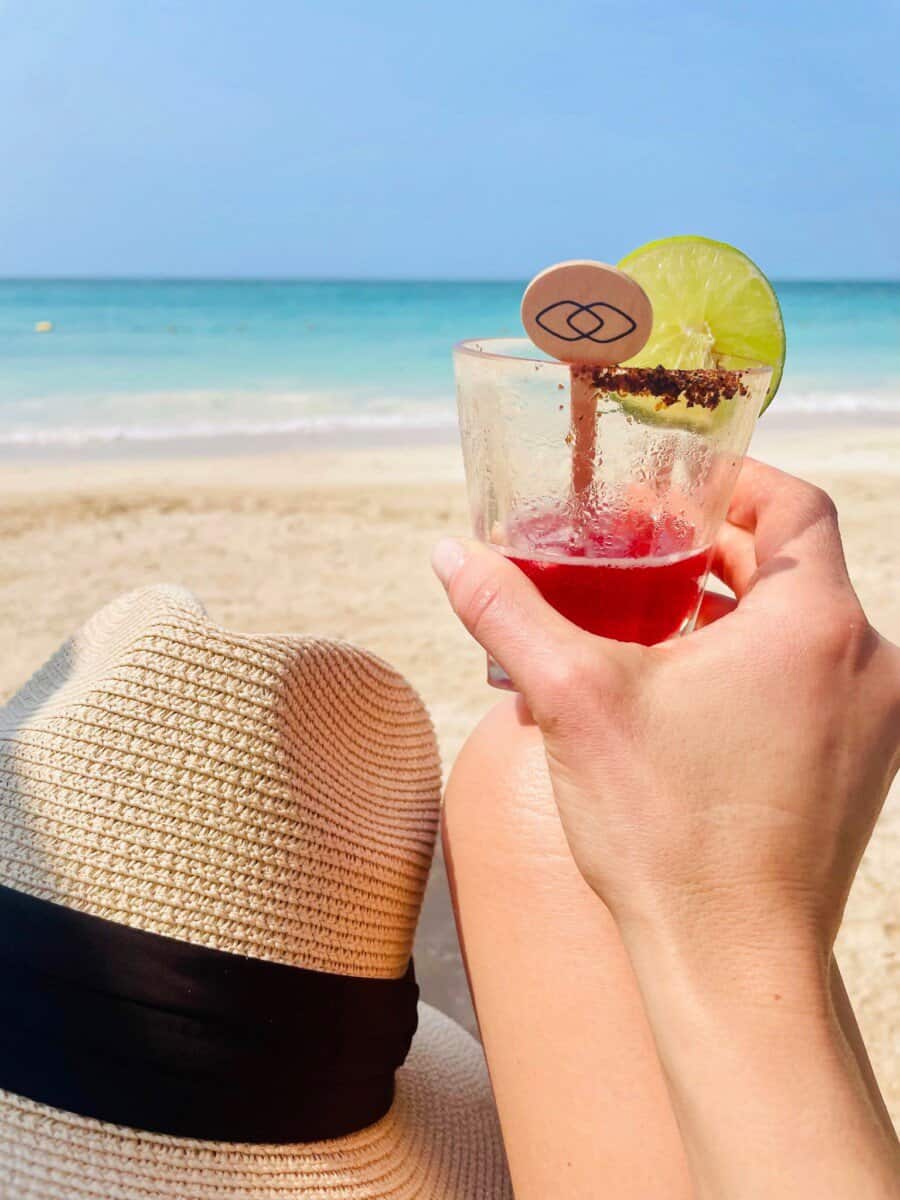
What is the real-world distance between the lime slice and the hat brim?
97 cm

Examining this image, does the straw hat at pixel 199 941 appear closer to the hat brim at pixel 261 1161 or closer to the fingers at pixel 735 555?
the hat brim at pixel 261 1161

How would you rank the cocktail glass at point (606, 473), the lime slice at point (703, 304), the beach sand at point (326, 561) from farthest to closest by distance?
the beach sand at point (326, 561) → the lime slice at point (703, 304) → the cocktail glass at point (606, 473)

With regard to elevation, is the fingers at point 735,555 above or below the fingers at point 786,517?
below

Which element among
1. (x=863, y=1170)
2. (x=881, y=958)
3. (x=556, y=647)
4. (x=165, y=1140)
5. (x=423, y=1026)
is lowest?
(x=881, y=958)

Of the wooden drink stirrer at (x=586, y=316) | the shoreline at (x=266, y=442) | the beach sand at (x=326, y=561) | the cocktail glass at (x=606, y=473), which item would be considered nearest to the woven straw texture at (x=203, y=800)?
the cocktail glass at (x=606, y=473)

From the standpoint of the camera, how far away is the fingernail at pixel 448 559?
1.19 metres

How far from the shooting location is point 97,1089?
1030 millimetres

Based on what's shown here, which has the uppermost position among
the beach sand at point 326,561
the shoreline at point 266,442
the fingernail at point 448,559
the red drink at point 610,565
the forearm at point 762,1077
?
the fingernail at point 448,559

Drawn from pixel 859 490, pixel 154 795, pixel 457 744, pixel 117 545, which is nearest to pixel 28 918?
pixel 154 795

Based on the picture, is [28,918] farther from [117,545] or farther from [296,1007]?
[117,545]

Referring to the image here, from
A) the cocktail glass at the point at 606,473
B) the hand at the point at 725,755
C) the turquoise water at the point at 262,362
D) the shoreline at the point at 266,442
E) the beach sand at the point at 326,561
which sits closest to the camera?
the hand at the point at 725,755

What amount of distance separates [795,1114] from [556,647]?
1.46 ft

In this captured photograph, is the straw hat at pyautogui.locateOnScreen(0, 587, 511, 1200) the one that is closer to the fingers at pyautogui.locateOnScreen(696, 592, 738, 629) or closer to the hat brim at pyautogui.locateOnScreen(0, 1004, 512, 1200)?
the hat brim at pyautogui.locateOnScreen(0, 1004, 512, 1200)

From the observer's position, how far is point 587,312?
1.12 m
